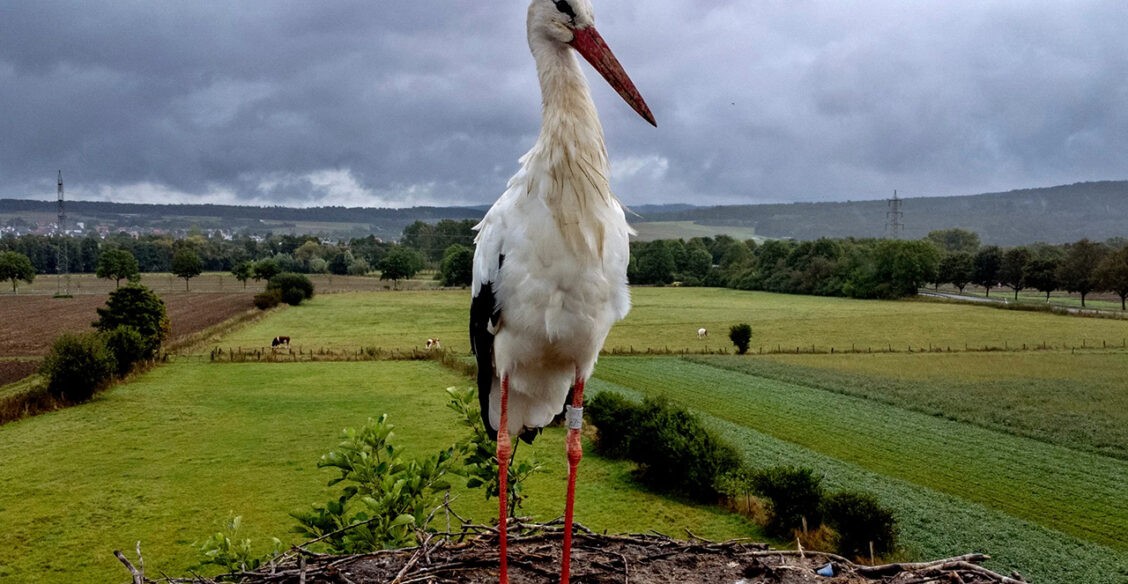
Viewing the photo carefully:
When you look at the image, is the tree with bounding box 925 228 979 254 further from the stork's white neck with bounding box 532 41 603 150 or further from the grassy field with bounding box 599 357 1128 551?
the stork's white neck with bounding box 532 41 603 150

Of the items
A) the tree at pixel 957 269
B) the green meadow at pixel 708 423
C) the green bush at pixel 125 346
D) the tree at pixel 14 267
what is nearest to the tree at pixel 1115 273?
the green meadow at pixel 708 423

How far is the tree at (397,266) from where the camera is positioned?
91438 mm

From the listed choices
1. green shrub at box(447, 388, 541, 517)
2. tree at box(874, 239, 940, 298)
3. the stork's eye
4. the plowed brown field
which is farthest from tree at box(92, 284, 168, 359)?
tree at box(874, 239, 940, 298)

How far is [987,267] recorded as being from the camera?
2913 inches

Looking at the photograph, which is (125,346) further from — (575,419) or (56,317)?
(575,419)

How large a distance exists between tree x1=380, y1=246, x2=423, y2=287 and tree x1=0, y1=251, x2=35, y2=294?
40.5m

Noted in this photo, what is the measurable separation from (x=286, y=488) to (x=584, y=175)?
17445 mm

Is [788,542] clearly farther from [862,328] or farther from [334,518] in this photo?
[862,328]

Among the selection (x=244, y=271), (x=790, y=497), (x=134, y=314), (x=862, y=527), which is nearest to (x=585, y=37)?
(x=862, y=527)

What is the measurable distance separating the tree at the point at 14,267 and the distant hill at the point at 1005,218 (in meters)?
118

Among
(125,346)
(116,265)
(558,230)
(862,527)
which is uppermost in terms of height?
(558,230)

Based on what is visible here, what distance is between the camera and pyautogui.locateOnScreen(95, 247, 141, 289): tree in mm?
85562

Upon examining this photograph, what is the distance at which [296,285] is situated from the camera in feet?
235

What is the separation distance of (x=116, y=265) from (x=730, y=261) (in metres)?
76.5
